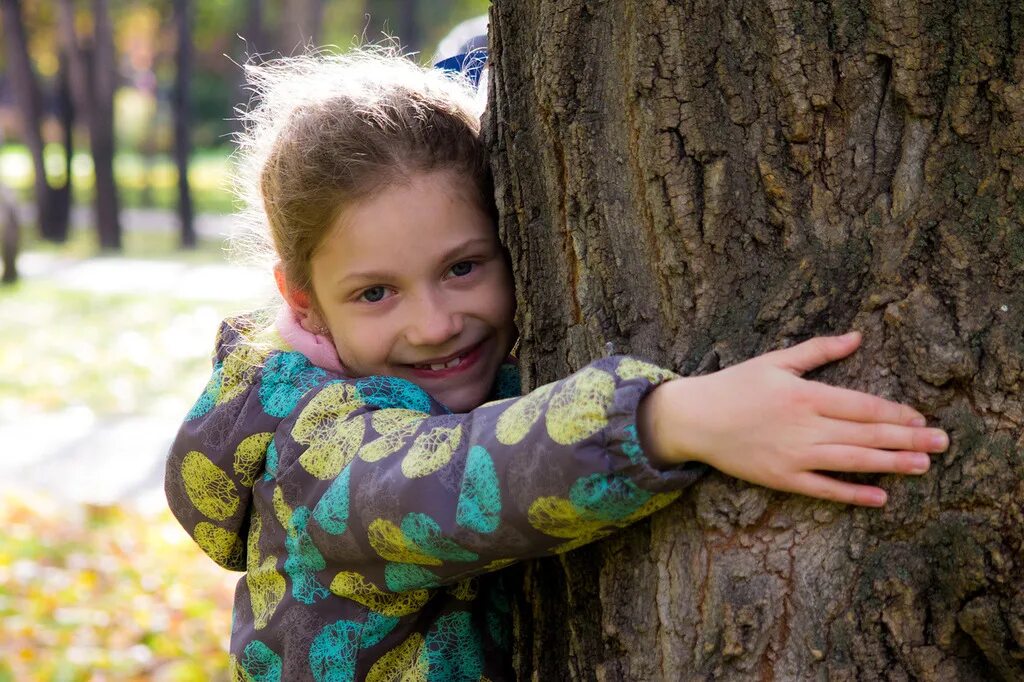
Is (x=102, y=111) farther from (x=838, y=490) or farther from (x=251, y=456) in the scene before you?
(x=838, y=490)

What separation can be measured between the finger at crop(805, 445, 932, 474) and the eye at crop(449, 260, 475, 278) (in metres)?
0.80

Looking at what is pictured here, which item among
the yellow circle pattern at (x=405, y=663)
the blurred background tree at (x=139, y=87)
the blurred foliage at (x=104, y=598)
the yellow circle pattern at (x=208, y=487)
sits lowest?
the blurred foliage at (x=104, y=598)

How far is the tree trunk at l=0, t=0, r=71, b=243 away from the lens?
660 inches

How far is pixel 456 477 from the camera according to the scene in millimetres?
1677

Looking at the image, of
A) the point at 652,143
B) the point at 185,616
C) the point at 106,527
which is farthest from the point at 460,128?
the point at 106,527

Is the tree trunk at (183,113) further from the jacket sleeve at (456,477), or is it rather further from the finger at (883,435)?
the finger at (883,435)

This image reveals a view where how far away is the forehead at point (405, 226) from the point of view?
200 centimetres

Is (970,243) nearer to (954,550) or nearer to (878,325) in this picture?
(878,325)

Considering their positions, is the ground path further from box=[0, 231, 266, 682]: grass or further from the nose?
the nose

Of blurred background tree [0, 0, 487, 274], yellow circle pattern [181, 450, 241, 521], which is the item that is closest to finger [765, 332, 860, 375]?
yellow circle pattern [181, 450, 241, 521]

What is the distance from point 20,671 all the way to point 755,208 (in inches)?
149

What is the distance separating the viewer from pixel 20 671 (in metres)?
4.32

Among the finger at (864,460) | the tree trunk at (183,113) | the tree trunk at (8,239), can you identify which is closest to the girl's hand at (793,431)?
the finger at (864,460)

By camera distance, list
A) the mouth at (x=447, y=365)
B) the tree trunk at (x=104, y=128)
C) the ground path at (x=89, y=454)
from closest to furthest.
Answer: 1. the mouth at (x=447, y=365)
2. the ground path at (x=89, y=454)
3. the tree trunk at (x=104, y=128)
